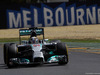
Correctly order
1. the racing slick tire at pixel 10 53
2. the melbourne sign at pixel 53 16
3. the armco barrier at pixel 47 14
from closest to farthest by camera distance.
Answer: the racing slick tire at pixel 10 53, the armco barrier at pixel 47 14, the melbourne sign at pixel 53 16

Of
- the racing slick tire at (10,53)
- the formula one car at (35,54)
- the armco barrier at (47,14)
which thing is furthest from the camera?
the armco barrier at (47,14)

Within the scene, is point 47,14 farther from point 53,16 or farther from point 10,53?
point 10,53

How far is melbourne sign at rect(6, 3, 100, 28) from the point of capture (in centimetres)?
4112

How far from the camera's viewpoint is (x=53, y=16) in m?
42.1

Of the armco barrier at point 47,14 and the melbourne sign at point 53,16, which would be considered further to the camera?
the melbourne sign at point 53,16

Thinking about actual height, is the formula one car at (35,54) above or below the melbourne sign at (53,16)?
below

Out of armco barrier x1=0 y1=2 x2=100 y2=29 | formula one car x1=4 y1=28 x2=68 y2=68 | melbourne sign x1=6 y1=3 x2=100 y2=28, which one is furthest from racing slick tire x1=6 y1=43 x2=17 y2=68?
melbourne sign x1=6 y1=3 x2=100 y2=28

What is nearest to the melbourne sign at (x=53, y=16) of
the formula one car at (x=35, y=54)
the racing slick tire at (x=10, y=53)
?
the formula one car at (x=35, y=54)

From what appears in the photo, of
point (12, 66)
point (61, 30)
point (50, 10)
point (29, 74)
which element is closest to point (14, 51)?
point (12, 66)

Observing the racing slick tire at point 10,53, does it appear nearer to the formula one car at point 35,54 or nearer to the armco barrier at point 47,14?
the formula one car at point 35,54

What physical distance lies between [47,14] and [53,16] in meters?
0.70

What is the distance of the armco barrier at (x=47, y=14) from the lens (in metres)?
41.0

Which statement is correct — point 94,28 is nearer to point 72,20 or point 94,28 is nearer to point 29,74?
point 72,20

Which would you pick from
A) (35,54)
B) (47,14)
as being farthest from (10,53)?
(47,14)
